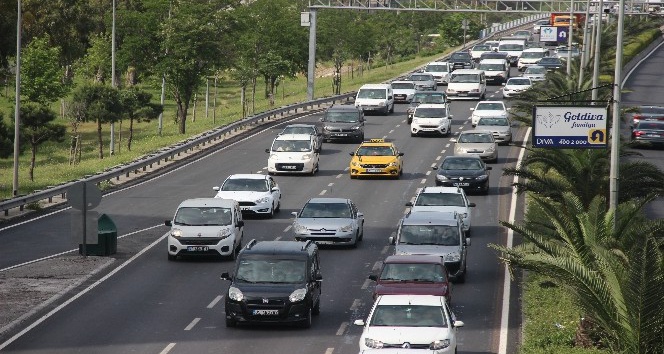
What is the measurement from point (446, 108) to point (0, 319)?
133 ft

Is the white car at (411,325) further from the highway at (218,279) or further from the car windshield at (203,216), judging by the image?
the car windshield at (203,216)

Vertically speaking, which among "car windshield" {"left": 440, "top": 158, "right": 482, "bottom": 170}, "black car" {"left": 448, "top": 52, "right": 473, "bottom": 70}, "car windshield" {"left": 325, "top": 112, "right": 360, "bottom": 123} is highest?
"black car" {"left": 448, "top": 52, "right": 473, "bottom": 70}

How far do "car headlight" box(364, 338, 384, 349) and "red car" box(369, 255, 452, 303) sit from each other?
4.71m

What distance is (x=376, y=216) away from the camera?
4338 centimetres

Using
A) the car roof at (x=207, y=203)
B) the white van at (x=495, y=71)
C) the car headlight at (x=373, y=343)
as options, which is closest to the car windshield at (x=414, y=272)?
the car headlight at (x=373, y=343)

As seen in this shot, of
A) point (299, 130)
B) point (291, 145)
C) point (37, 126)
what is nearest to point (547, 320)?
point (291, 145)

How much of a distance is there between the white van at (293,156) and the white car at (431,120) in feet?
37.5

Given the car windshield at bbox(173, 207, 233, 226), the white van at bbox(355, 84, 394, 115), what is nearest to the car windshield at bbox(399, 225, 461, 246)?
the car windshield at bbox(173, 207, 233, 226)

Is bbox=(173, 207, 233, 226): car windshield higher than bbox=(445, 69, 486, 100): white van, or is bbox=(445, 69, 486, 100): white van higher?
bbox=(445, 69, 486, 100): white van

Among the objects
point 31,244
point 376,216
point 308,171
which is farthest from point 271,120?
point 31,244

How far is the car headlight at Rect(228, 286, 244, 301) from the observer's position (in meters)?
26.2

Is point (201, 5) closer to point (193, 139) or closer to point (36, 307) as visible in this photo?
point (193, 139)

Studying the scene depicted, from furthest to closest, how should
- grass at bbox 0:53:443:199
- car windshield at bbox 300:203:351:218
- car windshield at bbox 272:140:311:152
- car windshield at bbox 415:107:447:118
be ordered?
car windshield at bbox 415:107:447:118 → grass at bbox 0:53:443:199 → car windshield at bbox 272:140:311:152 → car windshield at bbox 300:203:351:218

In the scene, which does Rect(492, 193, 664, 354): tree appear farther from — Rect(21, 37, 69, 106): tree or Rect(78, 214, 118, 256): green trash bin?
Rect(21, 37, 69, 106): tree
